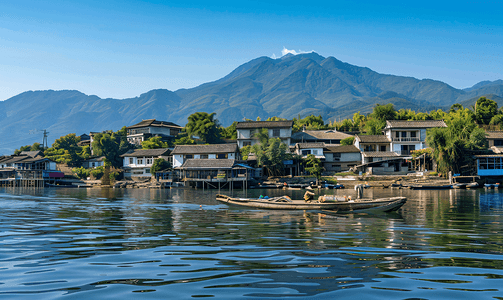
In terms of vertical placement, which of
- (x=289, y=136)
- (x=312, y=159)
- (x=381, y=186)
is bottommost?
(x=381, y=186)

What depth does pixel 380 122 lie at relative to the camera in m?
84.0

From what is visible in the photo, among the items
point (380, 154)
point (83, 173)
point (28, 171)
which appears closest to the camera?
point (380, 154)

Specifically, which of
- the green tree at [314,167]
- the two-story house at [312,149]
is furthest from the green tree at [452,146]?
the two-story house at [312,149]

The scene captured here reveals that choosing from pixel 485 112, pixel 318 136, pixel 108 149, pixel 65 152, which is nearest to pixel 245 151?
pixel 318 136

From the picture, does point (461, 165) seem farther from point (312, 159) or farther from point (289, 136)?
point (289, 136)

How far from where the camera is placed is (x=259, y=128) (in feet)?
259

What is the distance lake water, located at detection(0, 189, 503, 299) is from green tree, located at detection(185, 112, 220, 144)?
6923cm

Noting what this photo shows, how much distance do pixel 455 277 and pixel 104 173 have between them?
74.2 m

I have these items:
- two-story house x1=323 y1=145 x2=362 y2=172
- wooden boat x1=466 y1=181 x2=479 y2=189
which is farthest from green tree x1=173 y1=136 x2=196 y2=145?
wooden boat x1=466 y1=181 x2=479 y2=189

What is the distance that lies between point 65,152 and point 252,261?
293ft

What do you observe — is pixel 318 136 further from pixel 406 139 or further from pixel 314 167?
pixel 314 167

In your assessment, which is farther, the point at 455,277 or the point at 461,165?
the point at 461,165

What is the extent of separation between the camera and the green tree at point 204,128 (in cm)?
8625

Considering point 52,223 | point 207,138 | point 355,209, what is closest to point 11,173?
point 207,138
